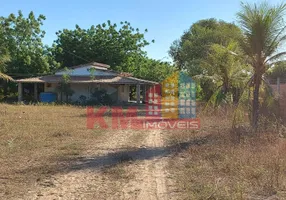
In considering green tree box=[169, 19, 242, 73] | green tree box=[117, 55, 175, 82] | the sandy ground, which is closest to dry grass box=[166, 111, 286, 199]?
the sandy ground

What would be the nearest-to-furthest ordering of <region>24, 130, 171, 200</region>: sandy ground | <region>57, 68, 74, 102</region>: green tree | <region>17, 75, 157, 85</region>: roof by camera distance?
<region>24, 130, 171, 200</region>: sandy ground
<region>17, 75, 157, 85</region>: roof
<region>57, 68, 74, 102</region>: green tree

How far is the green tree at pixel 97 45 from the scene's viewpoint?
37.3 metres

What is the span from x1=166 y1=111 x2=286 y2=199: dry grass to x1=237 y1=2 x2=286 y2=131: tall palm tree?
6.57 feet

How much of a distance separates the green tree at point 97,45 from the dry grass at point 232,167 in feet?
94.5

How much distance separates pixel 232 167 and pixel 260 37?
4.92m

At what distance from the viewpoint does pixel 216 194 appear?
471cm

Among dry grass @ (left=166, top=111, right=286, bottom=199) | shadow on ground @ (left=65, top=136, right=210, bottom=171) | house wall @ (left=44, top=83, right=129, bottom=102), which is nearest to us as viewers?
dry grass @ (left=166, top=111, right=286, bottom=199)

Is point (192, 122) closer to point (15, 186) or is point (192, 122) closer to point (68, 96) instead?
point (15, 186)

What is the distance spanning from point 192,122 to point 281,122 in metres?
4.23

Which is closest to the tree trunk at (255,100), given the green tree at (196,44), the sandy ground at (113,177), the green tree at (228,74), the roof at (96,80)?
the sandy ground at (113,177)

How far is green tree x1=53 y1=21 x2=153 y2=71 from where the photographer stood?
3728cm

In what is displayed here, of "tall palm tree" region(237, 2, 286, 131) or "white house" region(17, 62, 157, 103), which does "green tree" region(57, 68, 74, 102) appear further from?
"tall palm tree" region(237, 2, 286, 131)

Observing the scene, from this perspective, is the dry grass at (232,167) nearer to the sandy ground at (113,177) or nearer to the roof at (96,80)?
the sandy ground at (113,177)

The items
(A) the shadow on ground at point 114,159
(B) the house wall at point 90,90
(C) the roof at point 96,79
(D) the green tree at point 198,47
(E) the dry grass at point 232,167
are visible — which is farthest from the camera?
(B) the house wall at point 90,90
